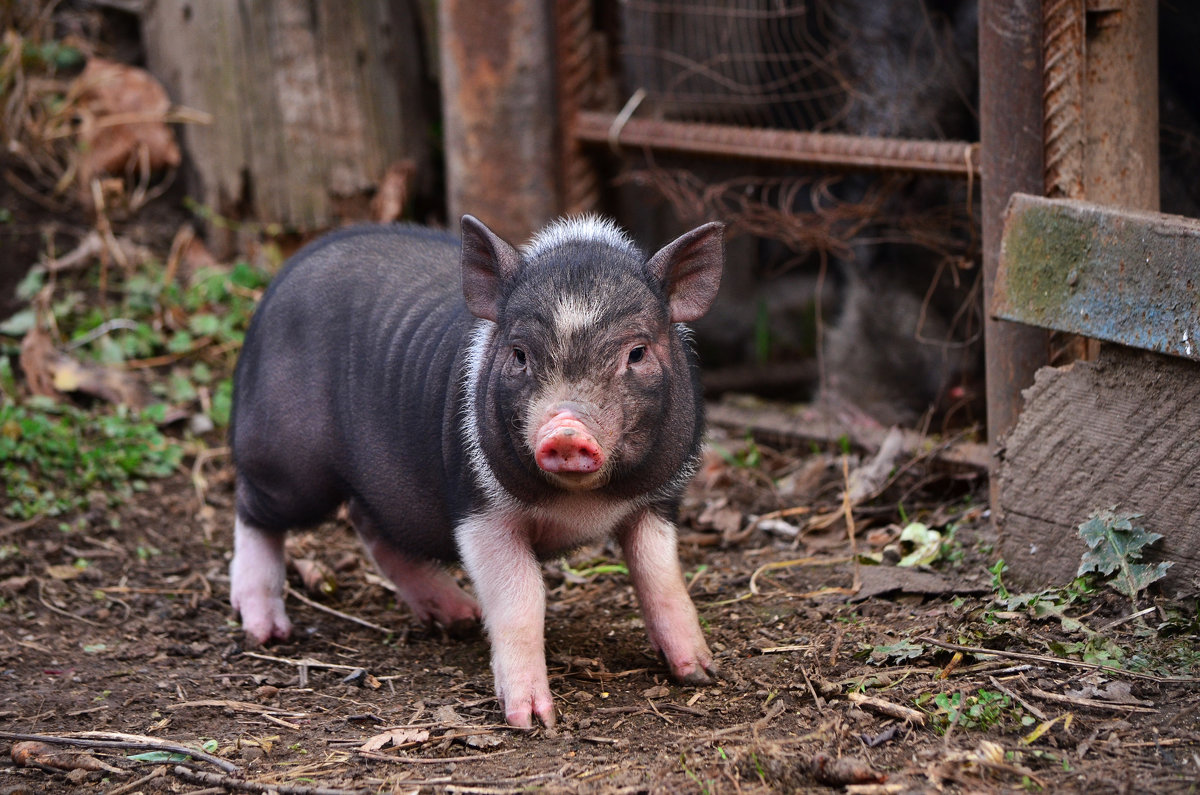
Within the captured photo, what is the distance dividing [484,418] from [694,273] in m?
0.80

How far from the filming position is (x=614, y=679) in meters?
4.03

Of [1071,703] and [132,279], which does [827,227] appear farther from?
[132,279]

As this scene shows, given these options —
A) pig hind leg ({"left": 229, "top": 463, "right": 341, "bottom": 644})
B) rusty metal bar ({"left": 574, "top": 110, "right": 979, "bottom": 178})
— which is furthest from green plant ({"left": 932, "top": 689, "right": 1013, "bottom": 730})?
pig hind leg ({"left": 229, "top": 463, "right": 341, "bottom": 644})

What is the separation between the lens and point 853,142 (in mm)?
5242

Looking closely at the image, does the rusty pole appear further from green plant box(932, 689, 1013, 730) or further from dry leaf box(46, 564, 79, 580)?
dry leaf box(46, 564, 79, 580)

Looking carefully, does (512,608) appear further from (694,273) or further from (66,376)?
(66,376)

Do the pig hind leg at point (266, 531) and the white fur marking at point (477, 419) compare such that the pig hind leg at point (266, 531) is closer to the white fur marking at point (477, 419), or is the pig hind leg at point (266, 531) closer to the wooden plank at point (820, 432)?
the white fur marking at point (477, 419)

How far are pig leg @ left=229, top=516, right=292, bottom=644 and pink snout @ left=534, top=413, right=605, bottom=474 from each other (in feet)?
5.96

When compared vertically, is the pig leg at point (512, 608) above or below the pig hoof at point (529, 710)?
above

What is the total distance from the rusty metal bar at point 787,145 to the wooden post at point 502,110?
0.88 feet

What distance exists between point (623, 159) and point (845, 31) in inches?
52.0

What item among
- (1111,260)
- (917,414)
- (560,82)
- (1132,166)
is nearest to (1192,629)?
(1111,260)

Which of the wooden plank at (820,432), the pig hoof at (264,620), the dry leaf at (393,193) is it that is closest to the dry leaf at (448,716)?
the pig hoof at (264,620)

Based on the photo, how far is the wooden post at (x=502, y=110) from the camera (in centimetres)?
654
